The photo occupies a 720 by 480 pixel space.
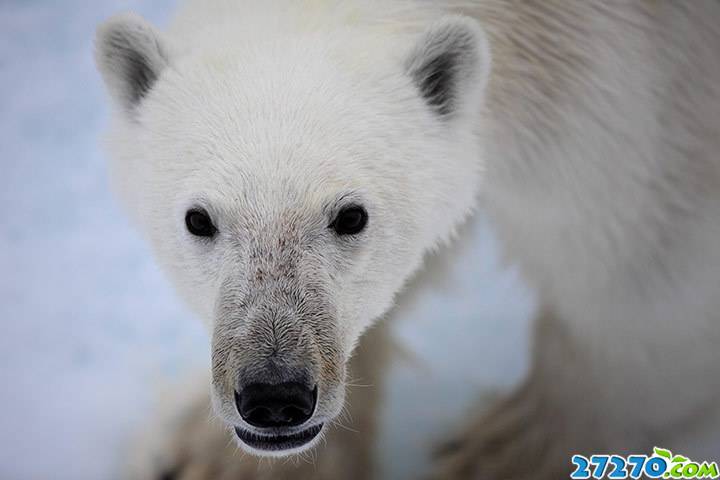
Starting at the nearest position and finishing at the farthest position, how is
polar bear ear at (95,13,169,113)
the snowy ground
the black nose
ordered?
the black nose, polar bear ear at (95,13,169,113), the snowy ground

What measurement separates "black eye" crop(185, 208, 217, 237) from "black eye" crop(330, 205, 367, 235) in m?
0.14

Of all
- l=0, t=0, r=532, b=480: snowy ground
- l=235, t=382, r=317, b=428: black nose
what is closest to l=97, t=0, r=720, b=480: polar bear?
l=235, t=382, r=317, b=428: black nose

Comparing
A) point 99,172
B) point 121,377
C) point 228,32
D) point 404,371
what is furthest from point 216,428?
point 228,32

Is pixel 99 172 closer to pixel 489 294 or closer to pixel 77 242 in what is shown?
pixel 77 242

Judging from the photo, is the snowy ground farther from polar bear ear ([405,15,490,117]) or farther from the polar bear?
polar bear ear ([405,15,490,117])

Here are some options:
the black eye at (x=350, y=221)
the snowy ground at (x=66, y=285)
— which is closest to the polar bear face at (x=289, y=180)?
the black eye at (x=350, y=221)

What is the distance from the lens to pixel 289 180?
0.82 m

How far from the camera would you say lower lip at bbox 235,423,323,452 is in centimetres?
81

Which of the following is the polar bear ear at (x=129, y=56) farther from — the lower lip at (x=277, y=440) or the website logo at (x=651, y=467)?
the website logo at (x=651, y=467)

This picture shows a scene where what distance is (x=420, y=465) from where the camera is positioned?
1.52 meters

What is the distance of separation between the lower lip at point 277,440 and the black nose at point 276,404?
0.03 metres

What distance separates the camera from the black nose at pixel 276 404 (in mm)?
750

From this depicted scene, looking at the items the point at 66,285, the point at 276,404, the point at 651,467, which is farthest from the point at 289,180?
the point at 651,467

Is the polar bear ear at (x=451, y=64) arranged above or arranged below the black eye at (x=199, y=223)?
above
